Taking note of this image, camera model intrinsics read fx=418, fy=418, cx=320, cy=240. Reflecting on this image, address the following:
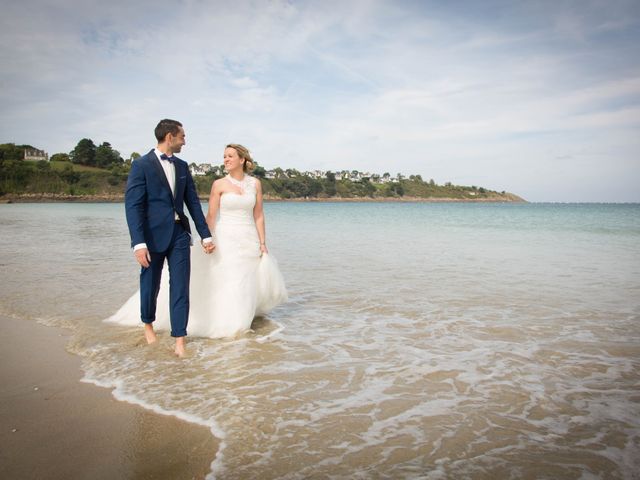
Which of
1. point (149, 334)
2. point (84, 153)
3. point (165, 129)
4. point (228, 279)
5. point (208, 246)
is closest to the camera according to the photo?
point (165, 129)

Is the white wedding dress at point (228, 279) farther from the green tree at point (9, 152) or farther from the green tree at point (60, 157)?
the green tree at point (60, 157)

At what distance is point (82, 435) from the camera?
293 centimetres

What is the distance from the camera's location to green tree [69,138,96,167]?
5300 inches

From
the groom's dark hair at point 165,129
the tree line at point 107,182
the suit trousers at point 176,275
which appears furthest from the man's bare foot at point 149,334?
the tree line at point 107,182

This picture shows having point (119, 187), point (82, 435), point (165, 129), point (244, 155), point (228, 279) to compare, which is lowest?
point (82, 435)

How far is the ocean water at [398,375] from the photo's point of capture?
281 cm

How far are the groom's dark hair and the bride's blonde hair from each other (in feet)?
3.21

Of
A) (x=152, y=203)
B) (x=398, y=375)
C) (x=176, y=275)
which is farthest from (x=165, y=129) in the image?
(x=398, y=375)

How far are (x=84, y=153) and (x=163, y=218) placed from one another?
15288 cm

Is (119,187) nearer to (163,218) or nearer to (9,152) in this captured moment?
(9,152)

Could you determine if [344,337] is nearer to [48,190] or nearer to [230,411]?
[230,411]

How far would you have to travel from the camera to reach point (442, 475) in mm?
2609

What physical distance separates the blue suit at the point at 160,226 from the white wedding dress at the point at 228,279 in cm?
55

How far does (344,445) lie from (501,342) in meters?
3.08
